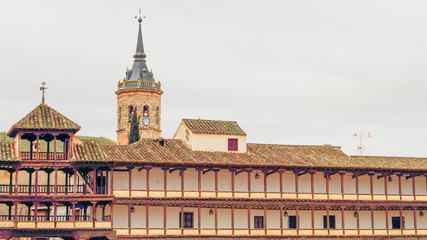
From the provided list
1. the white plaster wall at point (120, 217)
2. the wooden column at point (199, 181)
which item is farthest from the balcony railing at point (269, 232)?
the wooden column at point (199, 181)

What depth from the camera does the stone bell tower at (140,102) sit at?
11212 cm

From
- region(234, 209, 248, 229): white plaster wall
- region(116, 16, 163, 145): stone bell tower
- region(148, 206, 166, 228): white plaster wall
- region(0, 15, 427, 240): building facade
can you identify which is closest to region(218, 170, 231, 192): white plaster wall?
region(0, 15, 427, 240): building facade

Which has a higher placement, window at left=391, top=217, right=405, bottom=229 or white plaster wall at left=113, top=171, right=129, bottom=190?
white plaster wall at left=113, top=171, right=129, bottom=190

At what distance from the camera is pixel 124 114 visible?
113m

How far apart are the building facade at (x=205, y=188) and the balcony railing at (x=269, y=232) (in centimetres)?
8

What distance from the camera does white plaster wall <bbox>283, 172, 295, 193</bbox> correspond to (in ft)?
224

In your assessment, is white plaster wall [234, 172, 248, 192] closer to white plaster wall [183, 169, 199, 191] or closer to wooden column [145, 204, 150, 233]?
white plaster wall [183, 169, 199, 191]

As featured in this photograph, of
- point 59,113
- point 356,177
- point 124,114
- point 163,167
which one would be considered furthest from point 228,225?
point 124,114

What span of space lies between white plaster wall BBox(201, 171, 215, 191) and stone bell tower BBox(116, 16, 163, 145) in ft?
150

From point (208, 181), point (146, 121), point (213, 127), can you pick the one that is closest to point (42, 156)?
point (208, 181)

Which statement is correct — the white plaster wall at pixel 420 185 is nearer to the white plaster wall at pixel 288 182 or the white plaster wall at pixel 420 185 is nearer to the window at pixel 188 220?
the white plaster wall at pixel 288 182

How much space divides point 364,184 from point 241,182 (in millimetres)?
11613

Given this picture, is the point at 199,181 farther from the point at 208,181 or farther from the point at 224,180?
the point at 224,180

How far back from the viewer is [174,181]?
64.9 meters
